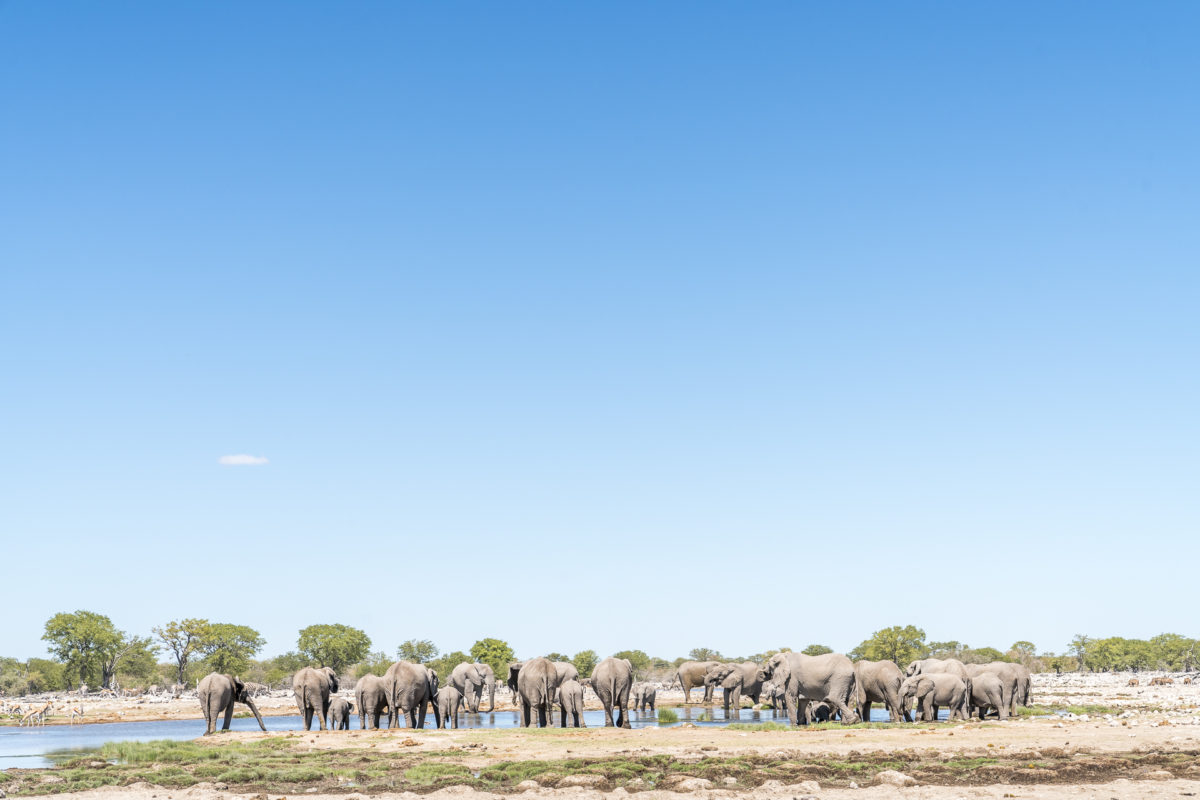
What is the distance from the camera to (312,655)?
370 ft

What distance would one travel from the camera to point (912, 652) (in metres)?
107

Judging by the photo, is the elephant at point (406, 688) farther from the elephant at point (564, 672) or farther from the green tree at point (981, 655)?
the green tree at point (981, 655)

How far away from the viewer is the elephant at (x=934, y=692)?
4181 cm

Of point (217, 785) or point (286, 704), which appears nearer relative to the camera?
point (217, 785)

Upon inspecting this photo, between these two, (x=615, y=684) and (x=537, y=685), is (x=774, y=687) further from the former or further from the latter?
(x=537, y=685)

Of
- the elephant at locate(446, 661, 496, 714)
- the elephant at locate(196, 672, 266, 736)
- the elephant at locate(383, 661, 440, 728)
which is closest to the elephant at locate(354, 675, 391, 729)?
the elephant at locate(383, 661, 440, 728)

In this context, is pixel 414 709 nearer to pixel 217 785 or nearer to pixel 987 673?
pixel 217 785

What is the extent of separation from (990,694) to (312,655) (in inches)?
3504

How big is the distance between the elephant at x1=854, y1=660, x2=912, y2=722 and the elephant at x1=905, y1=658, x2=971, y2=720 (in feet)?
6.23

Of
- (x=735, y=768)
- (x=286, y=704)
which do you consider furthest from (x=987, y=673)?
(x=286, y=704)

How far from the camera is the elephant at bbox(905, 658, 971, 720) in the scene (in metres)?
43.1

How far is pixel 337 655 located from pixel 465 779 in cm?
9314

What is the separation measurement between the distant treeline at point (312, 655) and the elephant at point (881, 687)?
2435 inches

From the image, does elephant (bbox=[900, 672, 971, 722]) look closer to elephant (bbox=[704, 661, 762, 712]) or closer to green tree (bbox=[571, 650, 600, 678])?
elephant (bbox=[704, 661, 762, 712])
